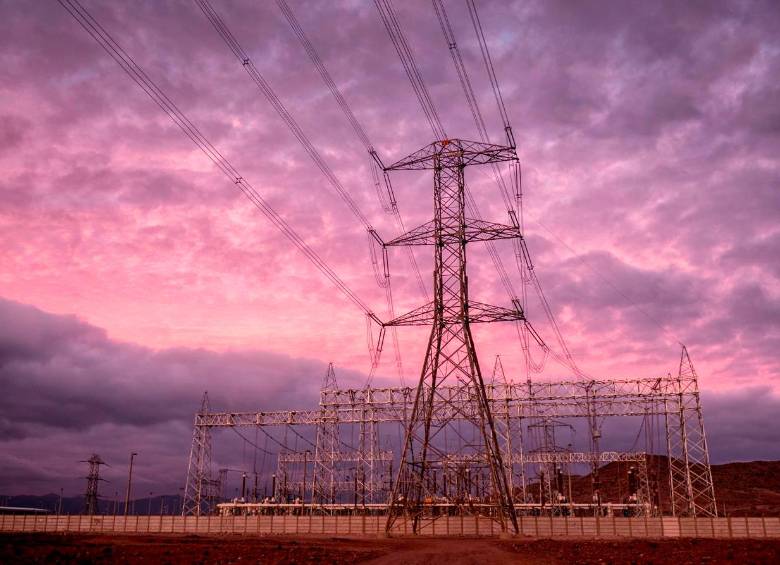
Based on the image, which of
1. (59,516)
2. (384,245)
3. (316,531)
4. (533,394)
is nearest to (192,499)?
(59,516)

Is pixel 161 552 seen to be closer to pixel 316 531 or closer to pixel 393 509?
pixel 393 509

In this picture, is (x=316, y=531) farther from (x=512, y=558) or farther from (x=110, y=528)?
(x=512, y=558)

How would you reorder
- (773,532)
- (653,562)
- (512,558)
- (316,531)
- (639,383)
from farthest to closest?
(639,383) < (316,531) < (773,532) < (512,558) < (653,562)

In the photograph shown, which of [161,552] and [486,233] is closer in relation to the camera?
[161,552]

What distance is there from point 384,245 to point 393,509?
559 inches

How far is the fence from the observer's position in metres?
44.1

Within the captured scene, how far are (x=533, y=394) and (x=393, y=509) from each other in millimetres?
32541

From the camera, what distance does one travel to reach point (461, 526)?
140ft

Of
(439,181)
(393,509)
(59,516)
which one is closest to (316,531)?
(393,509)

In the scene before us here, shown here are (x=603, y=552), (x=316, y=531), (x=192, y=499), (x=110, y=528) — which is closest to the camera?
(x=603, y=552)

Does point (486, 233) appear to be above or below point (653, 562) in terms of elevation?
above

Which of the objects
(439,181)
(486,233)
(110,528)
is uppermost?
(439,181)

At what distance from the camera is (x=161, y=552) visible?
26969mm

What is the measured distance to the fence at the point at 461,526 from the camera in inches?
1736
